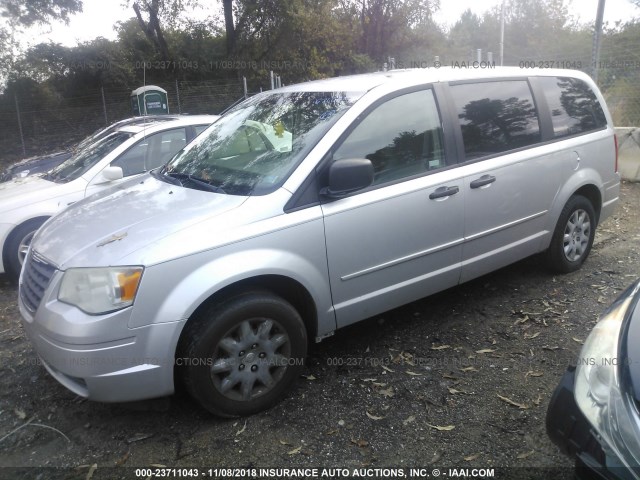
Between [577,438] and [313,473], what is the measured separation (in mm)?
1225

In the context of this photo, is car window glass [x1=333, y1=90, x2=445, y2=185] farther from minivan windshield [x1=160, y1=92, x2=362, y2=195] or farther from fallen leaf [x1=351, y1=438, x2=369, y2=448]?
→ fallen leaf [x1=351, y1=438, x2=369, y2=448]

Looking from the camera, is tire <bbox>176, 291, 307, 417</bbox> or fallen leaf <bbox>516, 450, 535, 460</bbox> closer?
fallen leaf <bbox>516, 450, 535, 460</bbox>

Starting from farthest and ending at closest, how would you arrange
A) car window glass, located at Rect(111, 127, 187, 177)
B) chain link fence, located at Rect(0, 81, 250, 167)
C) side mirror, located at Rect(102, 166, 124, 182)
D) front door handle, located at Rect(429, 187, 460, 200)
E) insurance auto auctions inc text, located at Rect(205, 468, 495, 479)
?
chain link fence, located at Rect(0, 81, 250, 167)
car window glass, located at Rect(111, 127, 187, 177)
side mirror, located at Rect(102, 166, 124, 182)
front door handle, located at Rect(429, 187, 460, 200)
insurance auto auctions inc text, located at Rect(205, 468, 495, 479)

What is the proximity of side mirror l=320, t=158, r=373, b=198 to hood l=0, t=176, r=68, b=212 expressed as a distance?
3.43 metres

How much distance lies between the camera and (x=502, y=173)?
3.95m

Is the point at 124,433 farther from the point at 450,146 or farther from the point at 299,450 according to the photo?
the point at 450,146

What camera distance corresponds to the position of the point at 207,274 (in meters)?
2.72

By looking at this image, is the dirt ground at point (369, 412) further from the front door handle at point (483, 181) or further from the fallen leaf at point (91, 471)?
the front door handle at point (483, 181)

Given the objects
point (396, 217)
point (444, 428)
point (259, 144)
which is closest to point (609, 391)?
point (444, 428)

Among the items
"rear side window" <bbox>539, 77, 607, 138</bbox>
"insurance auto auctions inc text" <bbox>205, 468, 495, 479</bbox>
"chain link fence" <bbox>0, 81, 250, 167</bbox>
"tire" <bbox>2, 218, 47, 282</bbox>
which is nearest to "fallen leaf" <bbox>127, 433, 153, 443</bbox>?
"insurance auto auctions inc text" <bbox>205, 468, 495, 479</bbox>

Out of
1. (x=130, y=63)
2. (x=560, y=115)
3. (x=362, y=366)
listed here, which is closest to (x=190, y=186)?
(x=362, y=366)

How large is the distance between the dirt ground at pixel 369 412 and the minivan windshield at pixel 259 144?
1318 millimetres

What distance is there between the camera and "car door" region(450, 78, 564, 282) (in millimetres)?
3844

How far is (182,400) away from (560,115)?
12.2 feet
